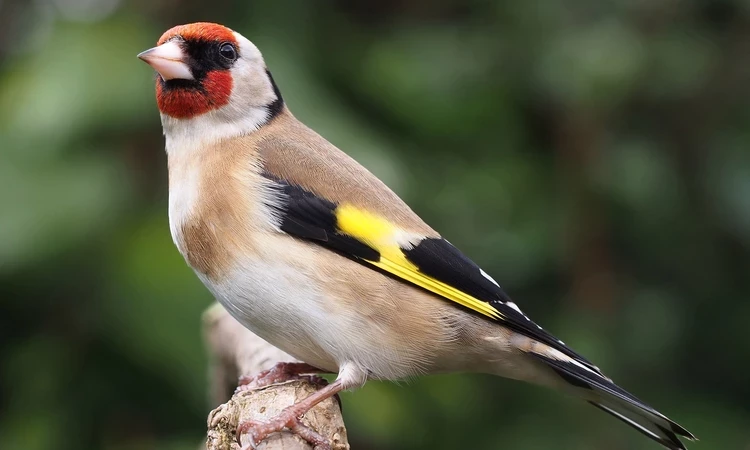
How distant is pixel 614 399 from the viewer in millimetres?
2529

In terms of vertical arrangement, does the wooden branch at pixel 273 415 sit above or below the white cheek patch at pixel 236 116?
below

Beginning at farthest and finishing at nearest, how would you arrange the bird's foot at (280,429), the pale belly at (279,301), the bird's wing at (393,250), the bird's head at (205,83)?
the bird's head at (205,83)
the bird's wing at (393,250)
the pale belly at (279,301)
the bird's foot at (280,429)

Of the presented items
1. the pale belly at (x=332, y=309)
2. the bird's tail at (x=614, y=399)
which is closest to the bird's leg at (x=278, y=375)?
the pale belly at (x=332, y=309)

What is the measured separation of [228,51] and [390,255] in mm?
766

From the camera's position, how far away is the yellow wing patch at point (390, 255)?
2438mm

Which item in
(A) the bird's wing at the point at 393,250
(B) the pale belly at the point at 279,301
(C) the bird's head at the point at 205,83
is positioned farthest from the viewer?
(C) the bird's head at the point at 205,83

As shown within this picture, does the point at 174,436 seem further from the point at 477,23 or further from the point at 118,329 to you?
the point at 477,23

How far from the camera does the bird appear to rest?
92.8 inches

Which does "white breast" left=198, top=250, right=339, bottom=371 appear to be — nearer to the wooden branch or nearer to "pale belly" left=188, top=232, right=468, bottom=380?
"pale belly" left=188, top=232, right=468, bottom=380

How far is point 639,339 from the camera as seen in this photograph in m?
3.65

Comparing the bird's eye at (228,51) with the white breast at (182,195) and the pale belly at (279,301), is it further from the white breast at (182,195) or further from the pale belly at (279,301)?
the pale belly at (279,301)

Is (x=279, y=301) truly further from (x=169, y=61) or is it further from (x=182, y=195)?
(x=169, y=61)

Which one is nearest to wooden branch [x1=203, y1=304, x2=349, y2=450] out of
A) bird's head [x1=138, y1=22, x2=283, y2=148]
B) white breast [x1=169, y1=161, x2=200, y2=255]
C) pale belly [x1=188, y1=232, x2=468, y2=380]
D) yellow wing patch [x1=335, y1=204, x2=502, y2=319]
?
pale belly [x1=188, y1=232, x2=468, y2=380]

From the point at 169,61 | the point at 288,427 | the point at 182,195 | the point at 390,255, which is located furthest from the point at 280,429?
the point at 169,61
